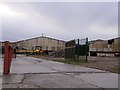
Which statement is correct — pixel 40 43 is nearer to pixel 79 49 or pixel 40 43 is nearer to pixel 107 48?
pixel 107 48

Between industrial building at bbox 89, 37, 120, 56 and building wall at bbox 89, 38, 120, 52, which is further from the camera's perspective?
building wall at bbox 89, 38, 120, 52

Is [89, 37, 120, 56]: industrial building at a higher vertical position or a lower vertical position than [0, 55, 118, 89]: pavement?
higher

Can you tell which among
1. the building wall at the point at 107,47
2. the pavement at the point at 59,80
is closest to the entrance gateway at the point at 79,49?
the pavement at the point at 59,80

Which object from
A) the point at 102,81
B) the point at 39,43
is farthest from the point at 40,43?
the point at 102,81

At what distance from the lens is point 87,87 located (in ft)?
28.4

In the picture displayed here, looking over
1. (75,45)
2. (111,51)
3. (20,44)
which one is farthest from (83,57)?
(20,44)

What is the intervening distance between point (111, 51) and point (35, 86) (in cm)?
6519

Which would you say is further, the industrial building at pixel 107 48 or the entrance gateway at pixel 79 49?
the industrial building at pixel 107 48

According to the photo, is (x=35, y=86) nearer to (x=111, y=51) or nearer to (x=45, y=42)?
(x=111, y=51)

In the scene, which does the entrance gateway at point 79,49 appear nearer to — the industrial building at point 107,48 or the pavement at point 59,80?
the pavement at point 59,80

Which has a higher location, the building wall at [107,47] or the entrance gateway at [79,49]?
the building wall at [107,47]

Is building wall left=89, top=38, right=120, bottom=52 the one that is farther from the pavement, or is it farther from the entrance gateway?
the pavement

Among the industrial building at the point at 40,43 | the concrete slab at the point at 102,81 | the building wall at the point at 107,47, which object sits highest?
the industrial building at the point at 40,43

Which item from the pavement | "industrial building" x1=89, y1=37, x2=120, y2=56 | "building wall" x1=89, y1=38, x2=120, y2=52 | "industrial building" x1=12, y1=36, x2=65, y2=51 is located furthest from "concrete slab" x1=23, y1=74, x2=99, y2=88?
"industrial building" x1=12, y1=36, x2=65, y2=51
